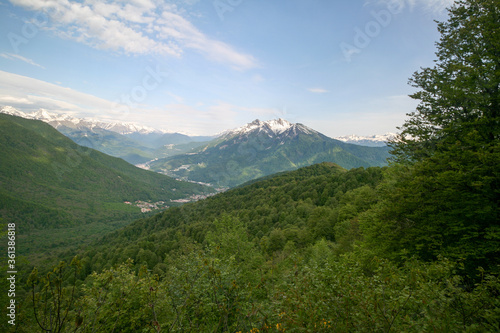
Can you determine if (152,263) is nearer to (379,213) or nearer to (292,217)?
(292,217)

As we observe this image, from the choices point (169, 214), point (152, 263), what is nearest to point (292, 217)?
point (152, 263)

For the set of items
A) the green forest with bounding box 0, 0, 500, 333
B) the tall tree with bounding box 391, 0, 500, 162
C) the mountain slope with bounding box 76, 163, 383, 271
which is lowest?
the mountain slope with bounding box 76, 163, 383, 271

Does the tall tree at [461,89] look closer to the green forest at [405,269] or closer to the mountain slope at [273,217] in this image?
the green forest at [405,269]

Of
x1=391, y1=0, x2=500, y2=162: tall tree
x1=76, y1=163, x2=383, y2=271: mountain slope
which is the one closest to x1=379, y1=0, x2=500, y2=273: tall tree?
x1=391, y1=0, x2=500, y2=162: tall tree

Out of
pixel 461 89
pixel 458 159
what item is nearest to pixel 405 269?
pixel 458 159

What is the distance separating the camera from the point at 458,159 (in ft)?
47.1

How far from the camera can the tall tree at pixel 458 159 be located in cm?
1312

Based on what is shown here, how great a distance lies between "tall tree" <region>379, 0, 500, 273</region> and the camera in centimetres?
1312

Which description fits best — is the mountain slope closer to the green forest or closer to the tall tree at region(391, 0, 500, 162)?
the green forest

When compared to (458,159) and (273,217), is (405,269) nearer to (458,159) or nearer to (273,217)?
(458,159)

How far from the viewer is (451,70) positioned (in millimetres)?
17688

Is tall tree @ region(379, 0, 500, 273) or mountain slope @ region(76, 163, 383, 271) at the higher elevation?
tall tree @ region(379, 0, 500, 273)

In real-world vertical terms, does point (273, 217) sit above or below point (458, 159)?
below

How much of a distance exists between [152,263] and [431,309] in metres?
86.2
